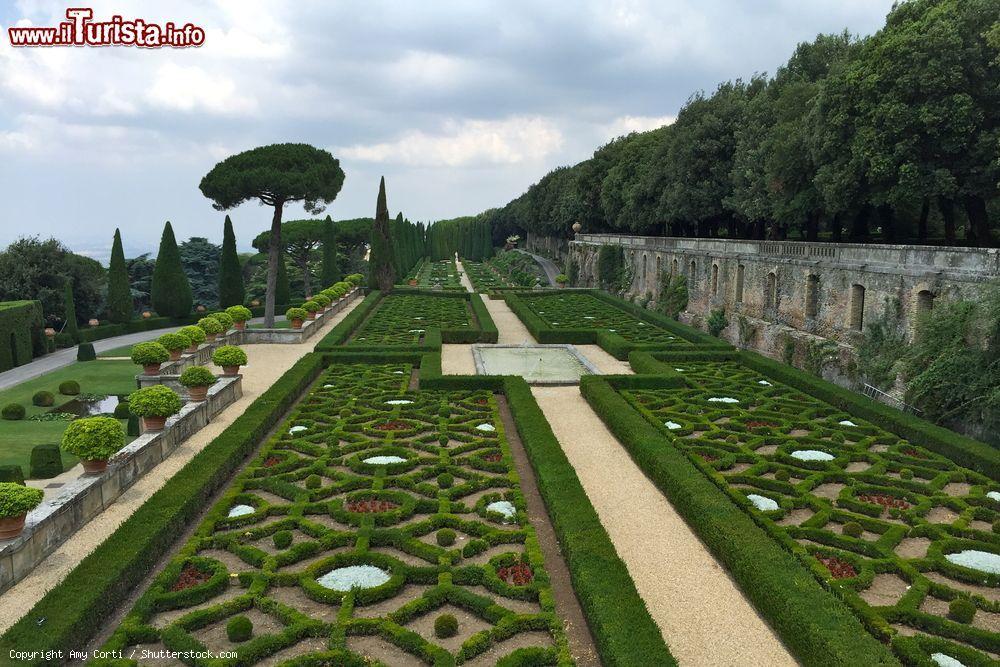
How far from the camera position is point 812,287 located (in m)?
26.9

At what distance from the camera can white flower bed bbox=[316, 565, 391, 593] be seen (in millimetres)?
9750

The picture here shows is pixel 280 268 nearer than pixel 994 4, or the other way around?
pixel 994 4

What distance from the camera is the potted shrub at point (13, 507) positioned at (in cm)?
966

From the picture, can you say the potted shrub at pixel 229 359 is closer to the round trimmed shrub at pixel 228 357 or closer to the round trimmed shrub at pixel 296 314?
the round trimmed shrub at pixel 228 357

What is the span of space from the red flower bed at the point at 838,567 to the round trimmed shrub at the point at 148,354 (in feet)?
60.2

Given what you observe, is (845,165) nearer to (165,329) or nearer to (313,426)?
(313,426)

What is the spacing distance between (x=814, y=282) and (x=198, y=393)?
2178 centimetres

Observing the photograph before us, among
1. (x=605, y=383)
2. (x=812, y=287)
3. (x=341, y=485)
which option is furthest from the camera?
(x=812, y=287)

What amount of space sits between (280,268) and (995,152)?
44.7 m

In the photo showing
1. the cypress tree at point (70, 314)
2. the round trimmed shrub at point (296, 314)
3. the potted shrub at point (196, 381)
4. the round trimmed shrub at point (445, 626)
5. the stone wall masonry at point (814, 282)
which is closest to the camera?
the round trimmed shrub at point (445, 626)

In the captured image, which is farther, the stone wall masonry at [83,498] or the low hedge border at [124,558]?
the stone wall masonry at [83,498]

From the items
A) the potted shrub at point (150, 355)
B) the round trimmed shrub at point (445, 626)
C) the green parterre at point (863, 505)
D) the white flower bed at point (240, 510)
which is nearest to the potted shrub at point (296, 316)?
the potted shrub at point (150, 355)

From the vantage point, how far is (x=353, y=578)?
9.99m

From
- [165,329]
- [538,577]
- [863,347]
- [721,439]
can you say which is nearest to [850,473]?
[721,439]
